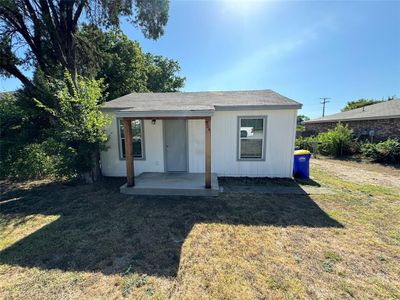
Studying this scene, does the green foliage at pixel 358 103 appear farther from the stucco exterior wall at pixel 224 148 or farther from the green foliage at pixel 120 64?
the stucco exterior wall at pixel 224 148

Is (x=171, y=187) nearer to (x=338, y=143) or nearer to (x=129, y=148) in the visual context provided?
(x=129, y=148)

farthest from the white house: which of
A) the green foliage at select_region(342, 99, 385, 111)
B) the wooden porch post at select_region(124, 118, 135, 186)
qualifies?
the green foliage at select_region(342, 99, 385, 111)

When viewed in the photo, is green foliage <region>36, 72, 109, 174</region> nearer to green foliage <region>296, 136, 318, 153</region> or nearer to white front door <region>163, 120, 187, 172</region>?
white front door <region>163, 120, 187, 172</region>

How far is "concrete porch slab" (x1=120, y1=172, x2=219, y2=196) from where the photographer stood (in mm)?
5406

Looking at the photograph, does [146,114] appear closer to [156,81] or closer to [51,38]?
[51,38]

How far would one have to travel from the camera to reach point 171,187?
5.55m

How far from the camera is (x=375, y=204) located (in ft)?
16.1

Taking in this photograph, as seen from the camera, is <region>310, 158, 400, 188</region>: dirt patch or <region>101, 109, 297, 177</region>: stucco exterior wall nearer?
<region>101, 109, 297, 177</region>: stucco exterior wall

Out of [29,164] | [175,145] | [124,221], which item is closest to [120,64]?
[29,164]

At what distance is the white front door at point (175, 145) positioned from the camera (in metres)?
6.91

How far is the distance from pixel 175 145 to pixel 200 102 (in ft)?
6.57

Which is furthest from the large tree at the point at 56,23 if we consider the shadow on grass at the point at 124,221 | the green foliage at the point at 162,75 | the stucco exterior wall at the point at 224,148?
the green foliage at the point at 162,75

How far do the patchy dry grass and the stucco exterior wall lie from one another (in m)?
1.67

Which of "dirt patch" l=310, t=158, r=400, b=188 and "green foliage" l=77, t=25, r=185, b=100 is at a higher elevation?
"green foliage" l=77, t=25, r=185, b=100
